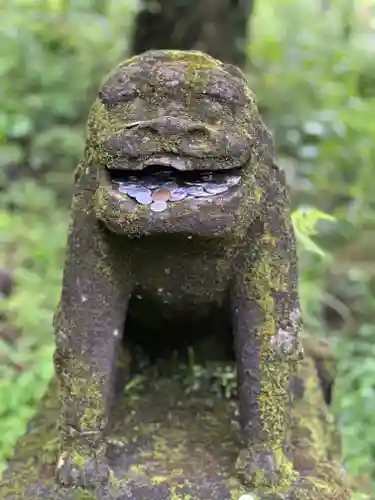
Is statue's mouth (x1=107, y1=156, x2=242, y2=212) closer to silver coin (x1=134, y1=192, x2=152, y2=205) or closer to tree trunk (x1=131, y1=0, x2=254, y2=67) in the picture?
silver coin (x1=134, y1=192, x2=152, y2=205)

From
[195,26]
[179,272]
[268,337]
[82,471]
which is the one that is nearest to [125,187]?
[179,272]

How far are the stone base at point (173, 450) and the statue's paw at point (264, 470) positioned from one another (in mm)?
18

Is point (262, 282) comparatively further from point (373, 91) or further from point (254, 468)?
point (373, 91)

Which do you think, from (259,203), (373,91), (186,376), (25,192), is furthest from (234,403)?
(373,91)

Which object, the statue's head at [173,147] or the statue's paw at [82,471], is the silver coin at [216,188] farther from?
the statue's paw at [82,471]

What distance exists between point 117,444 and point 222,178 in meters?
0.61

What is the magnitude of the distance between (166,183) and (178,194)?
0.11ft

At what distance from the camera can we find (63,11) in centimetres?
539

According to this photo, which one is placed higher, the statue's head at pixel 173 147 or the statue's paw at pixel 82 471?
the statue's head at pixel 173 147

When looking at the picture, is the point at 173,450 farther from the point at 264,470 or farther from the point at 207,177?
the point at 207,177

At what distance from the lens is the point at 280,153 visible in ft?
15.0

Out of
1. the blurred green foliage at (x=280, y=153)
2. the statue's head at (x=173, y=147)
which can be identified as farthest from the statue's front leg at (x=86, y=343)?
the blurred green foliage at (x=280, y=153)

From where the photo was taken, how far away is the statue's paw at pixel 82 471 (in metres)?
1.57

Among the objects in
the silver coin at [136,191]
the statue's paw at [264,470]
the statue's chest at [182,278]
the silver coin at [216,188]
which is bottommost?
the statue's paw at [264,470]
